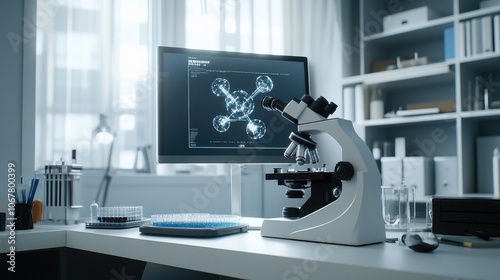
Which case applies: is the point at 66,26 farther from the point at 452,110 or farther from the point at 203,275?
the point at 452,110

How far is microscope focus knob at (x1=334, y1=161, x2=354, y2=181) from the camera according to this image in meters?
1.00

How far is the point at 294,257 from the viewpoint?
0.80 metres

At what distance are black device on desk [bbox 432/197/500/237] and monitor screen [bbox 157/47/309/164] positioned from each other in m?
0.64

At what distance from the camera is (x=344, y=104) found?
3445 mm

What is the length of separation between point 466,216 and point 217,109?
32.1 inches

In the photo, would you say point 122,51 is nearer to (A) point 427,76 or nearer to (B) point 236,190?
(B) point 236,190

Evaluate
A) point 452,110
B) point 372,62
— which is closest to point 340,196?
point 452,110

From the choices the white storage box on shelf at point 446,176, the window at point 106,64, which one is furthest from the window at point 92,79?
the white storage box on shelf at point 446,176

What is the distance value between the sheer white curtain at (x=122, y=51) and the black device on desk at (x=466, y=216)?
76.8 inches

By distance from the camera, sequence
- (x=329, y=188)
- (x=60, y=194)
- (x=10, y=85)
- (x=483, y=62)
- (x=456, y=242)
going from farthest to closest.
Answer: (x=483, y=62) → (x=10, y=85) → (x=60, y=194) → (x=329, y=188) → (x=456, y=242)

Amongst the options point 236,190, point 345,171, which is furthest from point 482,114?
point 345,171

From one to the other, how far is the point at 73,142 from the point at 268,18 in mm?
1675

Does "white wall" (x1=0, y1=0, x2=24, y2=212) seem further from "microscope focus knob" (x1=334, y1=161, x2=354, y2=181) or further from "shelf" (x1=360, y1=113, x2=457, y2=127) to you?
"shelf" (x1=360, y1=113, x2=457, y2=127)

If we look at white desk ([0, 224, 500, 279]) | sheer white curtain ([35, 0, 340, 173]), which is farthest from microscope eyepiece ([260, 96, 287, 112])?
sheer white curtain ([35, 0, 340, 173])
